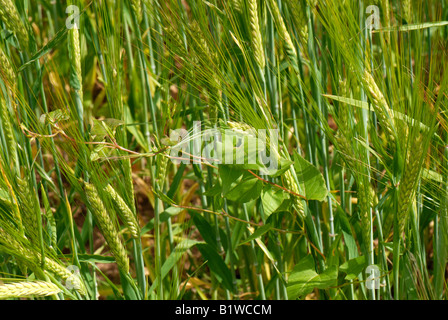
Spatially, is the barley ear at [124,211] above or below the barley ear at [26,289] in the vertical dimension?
above

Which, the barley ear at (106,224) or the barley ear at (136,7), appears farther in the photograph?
the barley ear at (136,7)

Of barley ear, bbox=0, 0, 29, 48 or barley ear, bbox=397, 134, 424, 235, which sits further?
barley ear, bbox=0, 0, 29, 48

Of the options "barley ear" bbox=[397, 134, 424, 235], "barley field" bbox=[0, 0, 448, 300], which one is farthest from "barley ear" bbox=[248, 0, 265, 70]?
"barley ear" bbox=[397, 134, 424, 235]

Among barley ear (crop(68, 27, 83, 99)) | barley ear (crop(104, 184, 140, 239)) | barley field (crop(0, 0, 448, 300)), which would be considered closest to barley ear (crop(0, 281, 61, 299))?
barley field (crop(0, 0, 448, 300))

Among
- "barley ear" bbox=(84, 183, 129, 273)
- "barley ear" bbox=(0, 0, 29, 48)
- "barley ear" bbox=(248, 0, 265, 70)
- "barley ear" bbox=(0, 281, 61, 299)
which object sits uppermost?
"barley ear" bbox=(0, 0, 29, 48)

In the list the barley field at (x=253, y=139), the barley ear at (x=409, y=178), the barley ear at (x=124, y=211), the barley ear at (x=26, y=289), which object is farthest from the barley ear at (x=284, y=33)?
the barley ear at (x=26, y=289)

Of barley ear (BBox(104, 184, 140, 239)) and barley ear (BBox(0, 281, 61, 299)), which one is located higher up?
barley ear (BBox(104, 184, 140, 239))

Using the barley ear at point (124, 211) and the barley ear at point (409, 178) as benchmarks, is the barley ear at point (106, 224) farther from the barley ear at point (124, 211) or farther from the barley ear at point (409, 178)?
the barley ear at point (409, 178)

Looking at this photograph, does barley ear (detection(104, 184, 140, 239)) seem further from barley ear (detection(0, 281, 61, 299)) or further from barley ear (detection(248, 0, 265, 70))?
barley ear (detection(248, 0, 265, 70))

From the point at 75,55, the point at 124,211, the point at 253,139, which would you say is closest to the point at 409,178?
the point at 253,139

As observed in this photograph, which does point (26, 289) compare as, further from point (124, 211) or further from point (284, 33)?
point (284, 33)

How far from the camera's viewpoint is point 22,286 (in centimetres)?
66
